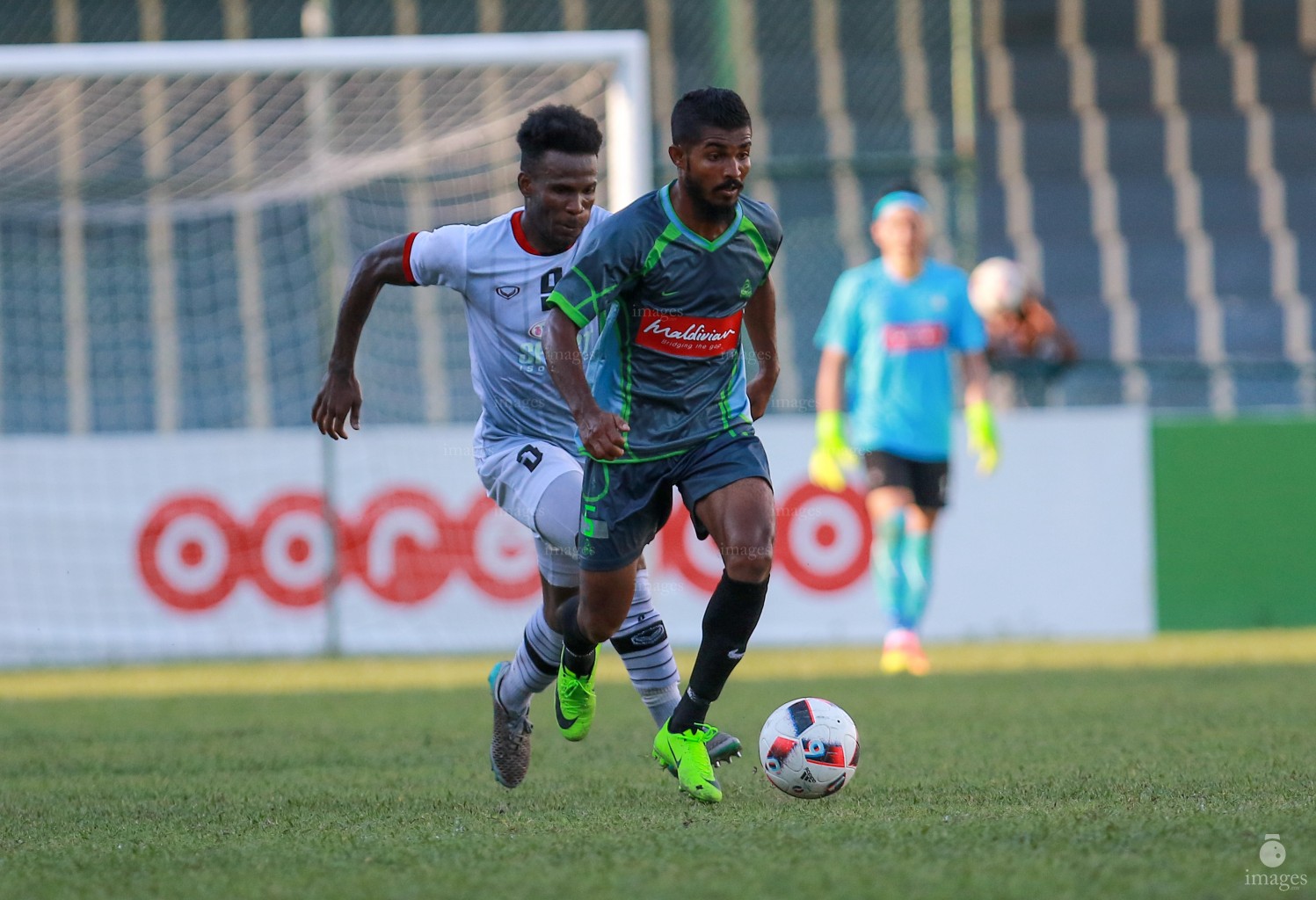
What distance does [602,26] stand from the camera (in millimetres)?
13258

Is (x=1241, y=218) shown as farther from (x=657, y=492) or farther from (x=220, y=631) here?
(x=657, y=492)

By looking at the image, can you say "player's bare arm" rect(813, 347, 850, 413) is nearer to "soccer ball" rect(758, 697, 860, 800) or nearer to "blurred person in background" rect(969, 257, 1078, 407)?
"blurred person in background" rect(969, 257, 1078, 407)

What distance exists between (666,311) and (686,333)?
0.08 metres

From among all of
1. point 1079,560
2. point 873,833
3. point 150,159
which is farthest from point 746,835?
point 150,159

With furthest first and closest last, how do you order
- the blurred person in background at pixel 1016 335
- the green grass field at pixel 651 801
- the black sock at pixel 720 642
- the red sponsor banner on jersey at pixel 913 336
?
the blurred person in background at pixel 1016 335
the red sponsor banner on jersey at pixel 913 336
the black sock at pixel 720 642
the green grass field at pixel 651 801

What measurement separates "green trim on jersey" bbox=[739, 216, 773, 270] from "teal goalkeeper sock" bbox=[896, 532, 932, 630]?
14.2 feet

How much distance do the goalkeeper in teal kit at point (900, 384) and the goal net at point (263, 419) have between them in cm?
177

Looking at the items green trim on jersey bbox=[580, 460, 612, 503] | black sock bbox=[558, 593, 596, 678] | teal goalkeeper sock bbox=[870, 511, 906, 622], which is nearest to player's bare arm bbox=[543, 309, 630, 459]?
green trim on jersey bbox=[580, 460, 612, 503]

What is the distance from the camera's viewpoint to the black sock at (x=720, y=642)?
4.22 meters

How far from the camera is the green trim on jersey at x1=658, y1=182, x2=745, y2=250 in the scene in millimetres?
4227

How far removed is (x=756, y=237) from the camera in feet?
14.2

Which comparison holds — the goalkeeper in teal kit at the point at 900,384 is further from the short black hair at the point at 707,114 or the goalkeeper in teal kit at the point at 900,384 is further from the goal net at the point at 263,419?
the short black hair at the point at 707,114

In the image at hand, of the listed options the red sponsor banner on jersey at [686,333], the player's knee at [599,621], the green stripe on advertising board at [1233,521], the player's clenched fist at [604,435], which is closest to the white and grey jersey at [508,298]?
the red sponsor banner on jersey at [686,333]

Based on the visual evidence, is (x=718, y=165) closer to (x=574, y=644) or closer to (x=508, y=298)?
(x=508, y=298)
